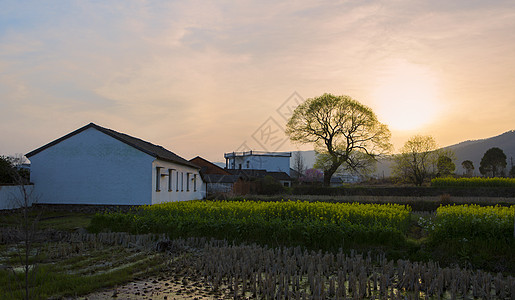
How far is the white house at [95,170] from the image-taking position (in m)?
24.8

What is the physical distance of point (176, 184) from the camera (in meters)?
31.4

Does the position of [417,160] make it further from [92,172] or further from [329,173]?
[92,172]

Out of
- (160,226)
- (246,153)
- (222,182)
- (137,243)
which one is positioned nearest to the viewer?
(137,243)

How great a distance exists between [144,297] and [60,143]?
2138 centimetres

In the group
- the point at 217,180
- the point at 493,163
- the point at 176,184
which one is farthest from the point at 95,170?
the point at 493,163

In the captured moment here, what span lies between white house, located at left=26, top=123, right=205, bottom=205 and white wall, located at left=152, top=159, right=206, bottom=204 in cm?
25

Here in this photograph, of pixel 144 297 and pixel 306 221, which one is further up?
pixel 306 221

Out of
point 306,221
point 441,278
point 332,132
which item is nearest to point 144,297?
point 441,278

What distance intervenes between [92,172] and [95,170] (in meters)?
0.21

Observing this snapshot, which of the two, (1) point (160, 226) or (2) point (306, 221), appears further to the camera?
(1) point (160, 226)

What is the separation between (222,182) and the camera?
147 ft

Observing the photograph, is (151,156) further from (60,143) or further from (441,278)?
(441,278)

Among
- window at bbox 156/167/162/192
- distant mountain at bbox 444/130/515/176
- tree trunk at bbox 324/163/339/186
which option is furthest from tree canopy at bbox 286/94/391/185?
distant mountain at bbox 444/130/515/176

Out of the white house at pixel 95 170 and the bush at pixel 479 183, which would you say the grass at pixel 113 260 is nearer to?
the white house at pixel 95 170
